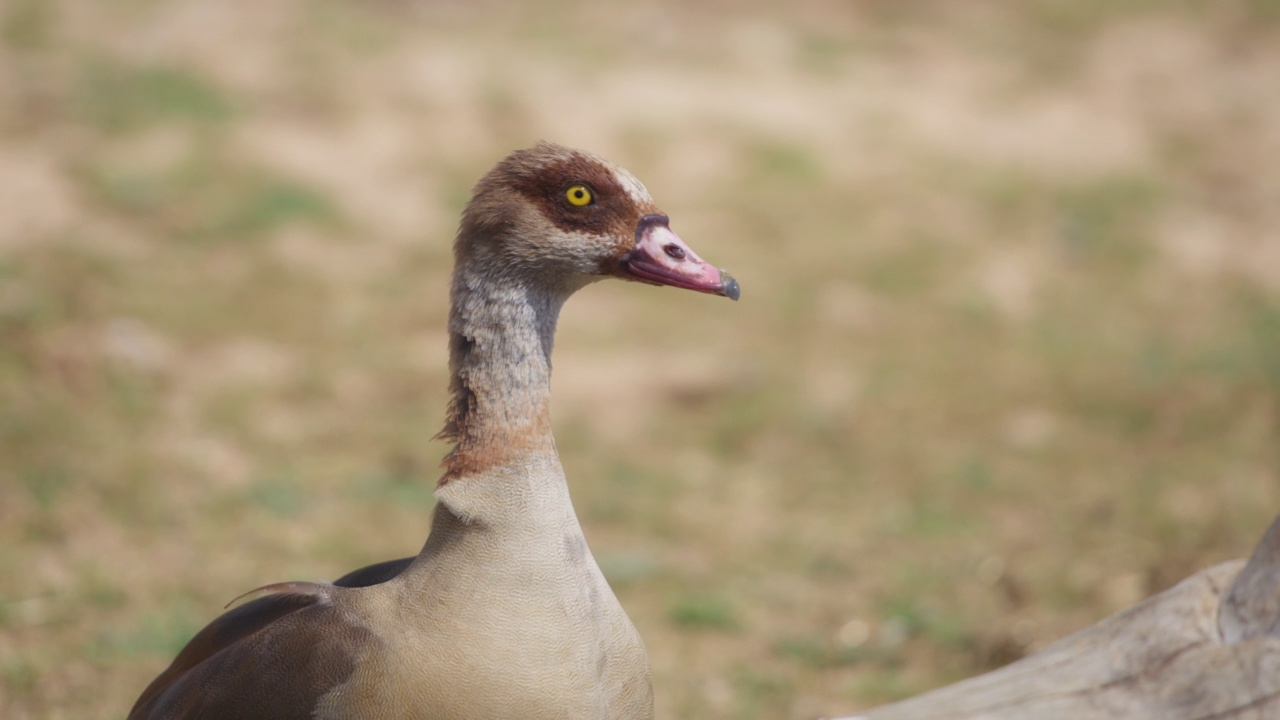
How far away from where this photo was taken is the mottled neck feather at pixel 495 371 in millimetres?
2896

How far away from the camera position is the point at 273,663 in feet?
9.34

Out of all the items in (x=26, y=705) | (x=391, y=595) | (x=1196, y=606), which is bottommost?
(x=26, y=705)

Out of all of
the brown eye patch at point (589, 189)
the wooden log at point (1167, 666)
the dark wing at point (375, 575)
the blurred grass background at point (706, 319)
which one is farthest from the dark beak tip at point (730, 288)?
the blurred grass background at point (706, 319)

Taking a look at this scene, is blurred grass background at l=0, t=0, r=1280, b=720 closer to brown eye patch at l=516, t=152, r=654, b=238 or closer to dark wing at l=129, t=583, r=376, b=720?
dark wing at l=129, t=583, r=376, b=720

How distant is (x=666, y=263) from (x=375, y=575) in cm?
111

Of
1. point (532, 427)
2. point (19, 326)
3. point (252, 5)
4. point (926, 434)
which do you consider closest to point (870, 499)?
point (926, 434)

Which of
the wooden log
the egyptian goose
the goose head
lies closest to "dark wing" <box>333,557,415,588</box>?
the egyptian goose

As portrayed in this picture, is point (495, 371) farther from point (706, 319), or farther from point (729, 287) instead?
point (706, 319)

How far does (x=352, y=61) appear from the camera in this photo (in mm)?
10305

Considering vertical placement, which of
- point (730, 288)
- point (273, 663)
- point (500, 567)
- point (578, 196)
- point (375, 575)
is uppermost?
point (578, 196)

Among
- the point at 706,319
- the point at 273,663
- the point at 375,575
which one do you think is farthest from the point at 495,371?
the point at 706,319

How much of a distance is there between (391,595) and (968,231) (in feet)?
23.7

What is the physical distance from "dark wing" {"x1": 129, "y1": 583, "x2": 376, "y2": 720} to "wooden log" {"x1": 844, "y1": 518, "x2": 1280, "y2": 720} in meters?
1.54

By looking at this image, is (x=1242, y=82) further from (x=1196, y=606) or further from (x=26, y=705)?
(x=26, y=705)
